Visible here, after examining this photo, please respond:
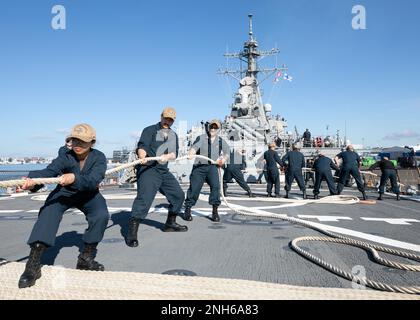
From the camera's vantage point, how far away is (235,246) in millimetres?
3160

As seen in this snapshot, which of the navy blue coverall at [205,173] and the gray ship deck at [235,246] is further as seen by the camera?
the navy blue coverall at [205,173]

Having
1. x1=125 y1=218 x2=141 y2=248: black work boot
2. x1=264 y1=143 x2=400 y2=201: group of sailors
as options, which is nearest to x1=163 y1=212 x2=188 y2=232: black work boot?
Result: x1=125 y1=218 x2=141 y2=248: black work boot

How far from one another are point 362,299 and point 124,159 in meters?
16.5

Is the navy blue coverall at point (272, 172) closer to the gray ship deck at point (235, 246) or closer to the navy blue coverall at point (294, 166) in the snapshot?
the navy blue coverall at point (294, 166)

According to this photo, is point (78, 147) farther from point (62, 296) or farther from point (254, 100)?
point (254, 100)

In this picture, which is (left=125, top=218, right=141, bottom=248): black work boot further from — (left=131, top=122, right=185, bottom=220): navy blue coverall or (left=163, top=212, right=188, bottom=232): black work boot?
(left=163, top=212, right=188, bottom=232): black work boot

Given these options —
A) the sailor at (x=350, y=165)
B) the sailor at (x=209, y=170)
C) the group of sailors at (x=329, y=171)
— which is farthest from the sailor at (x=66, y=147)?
the sailor at (x=350, y=165)

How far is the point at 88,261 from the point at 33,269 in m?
0.47

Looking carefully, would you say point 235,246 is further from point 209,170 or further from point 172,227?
point 209,170

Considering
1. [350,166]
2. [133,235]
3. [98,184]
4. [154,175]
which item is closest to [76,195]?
[98,184]

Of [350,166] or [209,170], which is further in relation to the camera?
[350,166]

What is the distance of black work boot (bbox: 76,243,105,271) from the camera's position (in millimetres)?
2424

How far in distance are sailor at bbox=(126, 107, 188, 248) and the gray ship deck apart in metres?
0.31

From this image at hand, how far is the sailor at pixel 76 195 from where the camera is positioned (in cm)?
215
